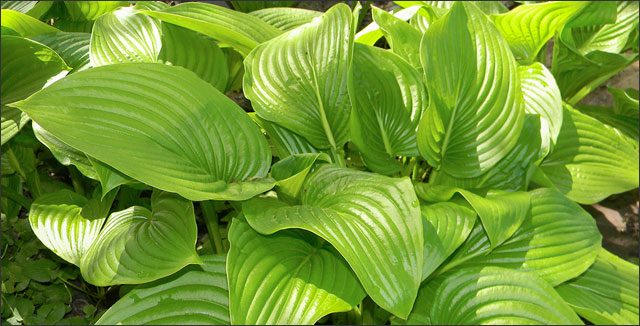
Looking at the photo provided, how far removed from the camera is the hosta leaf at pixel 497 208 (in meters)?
1.33

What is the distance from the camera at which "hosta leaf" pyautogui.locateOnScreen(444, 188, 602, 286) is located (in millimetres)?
1409

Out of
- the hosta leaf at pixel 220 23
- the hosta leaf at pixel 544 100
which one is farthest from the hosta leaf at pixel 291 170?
the hosta leaf at pixel 544 100

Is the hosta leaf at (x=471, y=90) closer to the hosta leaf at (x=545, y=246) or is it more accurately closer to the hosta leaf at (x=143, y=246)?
the hosta leaf at (x=545, y=246)

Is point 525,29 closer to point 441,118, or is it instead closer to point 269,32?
point 441,118

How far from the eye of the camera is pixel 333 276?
130 cm

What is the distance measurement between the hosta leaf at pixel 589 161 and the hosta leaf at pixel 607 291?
1.00ft

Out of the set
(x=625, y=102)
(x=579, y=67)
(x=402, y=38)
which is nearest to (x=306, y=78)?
(x=402, y=38)

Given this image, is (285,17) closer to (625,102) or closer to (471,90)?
(471,90)

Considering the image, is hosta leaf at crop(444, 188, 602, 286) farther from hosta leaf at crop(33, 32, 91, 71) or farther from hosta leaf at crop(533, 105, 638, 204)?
hosta leaf at crop(33, 32, 91, 71)

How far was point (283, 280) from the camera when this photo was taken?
1256mm

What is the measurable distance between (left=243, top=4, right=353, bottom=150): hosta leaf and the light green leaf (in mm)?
1104

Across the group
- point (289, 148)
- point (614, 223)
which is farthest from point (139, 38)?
point (614, 223)

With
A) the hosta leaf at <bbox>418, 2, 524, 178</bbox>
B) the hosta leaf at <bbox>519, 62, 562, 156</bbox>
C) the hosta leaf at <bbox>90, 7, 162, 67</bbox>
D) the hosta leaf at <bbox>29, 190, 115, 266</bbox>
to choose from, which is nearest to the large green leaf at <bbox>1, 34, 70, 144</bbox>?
the hosta leaf at <bbox>90, 7, 162, 67</bbox>

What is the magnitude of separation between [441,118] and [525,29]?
62 cm
